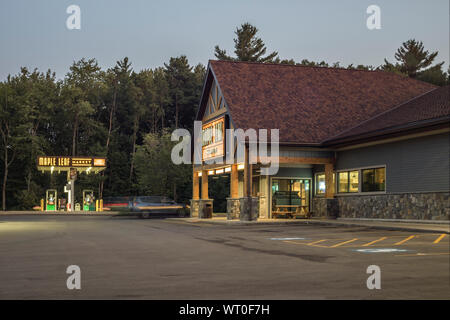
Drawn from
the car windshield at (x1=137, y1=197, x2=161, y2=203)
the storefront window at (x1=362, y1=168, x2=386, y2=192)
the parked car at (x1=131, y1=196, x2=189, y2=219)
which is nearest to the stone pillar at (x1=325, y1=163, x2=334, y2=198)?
the storefront window at (x1=362, y1=168, x2=386, y2=192)

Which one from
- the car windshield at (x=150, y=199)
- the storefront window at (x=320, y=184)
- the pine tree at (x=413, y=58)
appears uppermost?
the pine tree at (x=413, y=58)

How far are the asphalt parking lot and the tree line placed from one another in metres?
44.8

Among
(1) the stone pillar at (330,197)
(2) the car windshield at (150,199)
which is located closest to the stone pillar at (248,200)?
(1) the stone pillar at (330,197)

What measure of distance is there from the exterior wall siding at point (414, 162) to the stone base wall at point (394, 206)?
0.36 metres

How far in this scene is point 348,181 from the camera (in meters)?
35.2

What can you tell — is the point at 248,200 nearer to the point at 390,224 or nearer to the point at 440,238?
the point at 390,224

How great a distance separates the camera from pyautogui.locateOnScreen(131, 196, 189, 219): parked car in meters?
46.1

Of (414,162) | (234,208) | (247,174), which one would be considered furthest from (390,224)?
(234,208)

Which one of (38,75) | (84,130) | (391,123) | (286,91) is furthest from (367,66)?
(391,123)

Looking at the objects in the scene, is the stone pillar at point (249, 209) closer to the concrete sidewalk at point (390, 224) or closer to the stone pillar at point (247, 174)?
the stone pillar at point (247, 174)

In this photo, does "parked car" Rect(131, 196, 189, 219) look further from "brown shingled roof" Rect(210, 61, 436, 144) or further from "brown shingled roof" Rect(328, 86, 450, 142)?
"brown shingled roof" Rect(328, 86, 450, 142)

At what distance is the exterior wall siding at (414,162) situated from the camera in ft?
90.1

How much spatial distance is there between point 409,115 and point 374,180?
3.89m

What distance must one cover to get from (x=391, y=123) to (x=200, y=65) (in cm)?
7228
